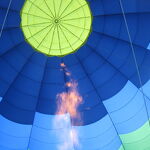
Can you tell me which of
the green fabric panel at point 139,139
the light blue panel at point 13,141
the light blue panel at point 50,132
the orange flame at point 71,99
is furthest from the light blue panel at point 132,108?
the light blue panel at point 13,141

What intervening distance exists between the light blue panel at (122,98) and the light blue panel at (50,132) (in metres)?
1.00

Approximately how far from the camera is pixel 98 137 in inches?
346

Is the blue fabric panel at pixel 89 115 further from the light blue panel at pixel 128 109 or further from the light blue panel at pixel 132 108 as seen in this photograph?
the light blue panel at pixel 132 108

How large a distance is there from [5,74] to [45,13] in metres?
1.62

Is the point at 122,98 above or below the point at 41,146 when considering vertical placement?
above

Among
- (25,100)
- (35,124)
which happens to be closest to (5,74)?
(25,100)

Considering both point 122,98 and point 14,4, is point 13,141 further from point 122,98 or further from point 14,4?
point 14,4

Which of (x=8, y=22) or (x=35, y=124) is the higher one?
(x=8, y=22)

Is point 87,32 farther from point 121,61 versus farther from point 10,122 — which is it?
point 10,122

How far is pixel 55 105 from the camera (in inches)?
348

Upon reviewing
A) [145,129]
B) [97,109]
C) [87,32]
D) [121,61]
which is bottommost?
[145,129]

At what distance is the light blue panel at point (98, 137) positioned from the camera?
8.79 metres

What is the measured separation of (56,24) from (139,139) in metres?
3.16

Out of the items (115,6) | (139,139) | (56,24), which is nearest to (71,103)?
(139,139)
